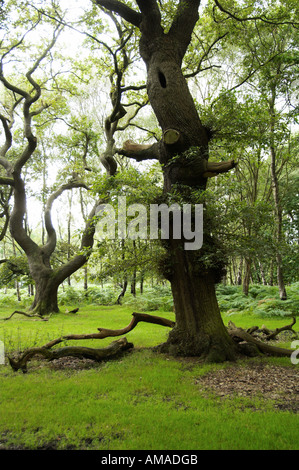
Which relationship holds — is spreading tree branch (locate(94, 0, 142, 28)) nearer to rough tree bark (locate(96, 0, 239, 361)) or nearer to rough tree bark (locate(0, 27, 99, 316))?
rough tree bark (locate(96, 0, 239, 361))

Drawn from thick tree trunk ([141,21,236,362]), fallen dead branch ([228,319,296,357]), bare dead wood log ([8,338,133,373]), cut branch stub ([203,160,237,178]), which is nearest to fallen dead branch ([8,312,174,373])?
bare dead wood log ([8,338,133,373])

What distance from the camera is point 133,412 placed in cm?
397

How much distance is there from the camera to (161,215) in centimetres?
636

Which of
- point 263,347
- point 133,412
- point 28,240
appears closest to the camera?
point 133,412

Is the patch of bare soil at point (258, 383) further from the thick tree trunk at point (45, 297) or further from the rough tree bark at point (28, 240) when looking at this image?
the thick tree trunk at point (45, 297)

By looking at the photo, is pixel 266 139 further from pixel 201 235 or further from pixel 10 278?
pixel 10 278

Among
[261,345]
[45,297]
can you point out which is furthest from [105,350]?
[45,297]

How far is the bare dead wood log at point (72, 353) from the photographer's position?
5.81m

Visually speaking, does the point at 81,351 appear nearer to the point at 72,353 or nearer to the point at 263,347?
the point at 72,353

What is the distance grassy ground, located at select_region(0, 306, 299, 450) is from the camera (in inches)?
129

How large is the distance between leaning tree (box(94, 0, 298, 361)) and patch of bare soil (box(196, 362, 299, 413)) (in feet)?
2.18

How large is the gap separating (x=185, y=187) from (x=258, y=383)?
3.80 meters

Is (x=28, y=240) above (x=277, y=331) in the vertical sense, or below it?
above
